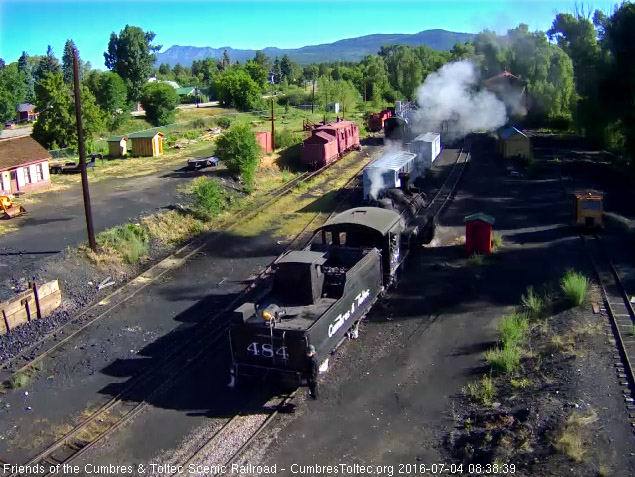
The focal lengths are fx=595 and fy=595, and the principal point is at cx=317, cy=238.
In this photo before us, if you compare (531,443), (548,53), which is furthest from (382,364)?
(548,53)

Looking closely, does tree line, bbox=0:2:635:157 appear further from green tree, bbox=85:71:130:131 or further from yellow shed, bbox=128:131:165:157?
yellow shed, bbox=128:131:165:157

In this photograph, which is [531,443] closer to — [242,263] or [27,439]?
[27,439]

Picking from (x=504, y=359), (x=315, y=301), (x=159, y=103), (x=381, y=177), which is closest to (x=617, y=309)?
(x=504, y=359)

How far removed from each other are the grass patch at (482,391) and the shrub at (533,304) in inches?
149

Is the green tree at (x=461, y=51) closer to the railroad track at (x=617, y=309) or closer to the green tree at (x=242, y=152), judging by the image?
the green tree at (x=242, y=152)

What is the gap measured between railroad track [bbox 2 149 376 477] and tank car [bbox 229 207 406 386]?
2.04 meters

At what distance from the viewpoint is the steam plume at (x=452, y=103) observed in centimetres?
4512

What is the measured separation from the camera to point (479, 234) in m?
21.1

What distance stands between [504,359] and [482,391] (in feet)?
4.10

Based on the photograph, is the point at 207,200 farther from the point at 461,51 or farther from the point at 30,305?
the point at 461,51

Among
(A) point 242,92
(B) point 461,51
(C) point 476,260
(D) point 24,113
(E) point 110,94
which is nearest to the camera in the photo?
(C) point 476,260

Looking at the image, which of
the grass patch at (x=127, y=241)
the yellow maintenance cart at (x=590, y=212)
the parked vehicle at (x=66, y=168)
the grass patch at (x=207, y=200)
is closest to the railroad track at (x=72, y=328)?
A: the grass patch at (x=127, y=241)

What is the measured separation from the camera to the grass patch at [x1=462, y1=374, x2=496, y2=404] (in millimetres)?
12202

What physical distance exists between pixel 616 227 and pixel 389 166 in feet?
31.7
